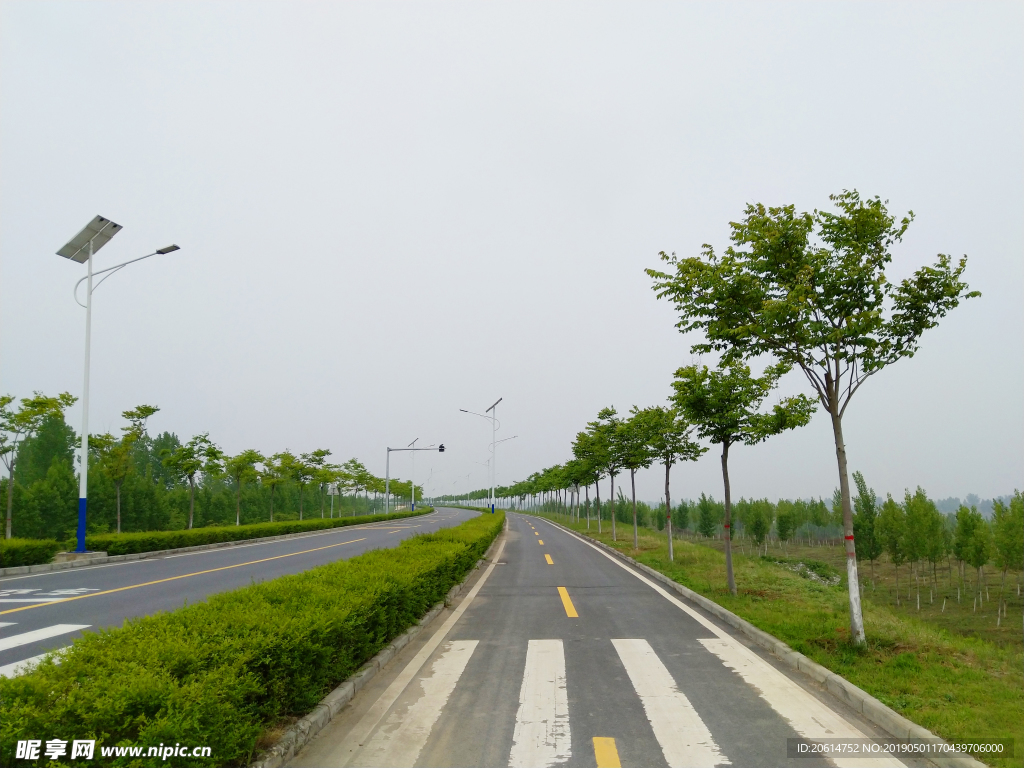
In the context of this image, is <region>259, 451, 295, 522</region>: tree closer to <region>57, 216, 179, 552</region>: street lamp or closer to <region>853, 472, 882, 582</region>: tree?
<region>57, 216, 179, 552</region>: street lamp

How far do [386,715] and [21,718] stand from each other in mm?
2963

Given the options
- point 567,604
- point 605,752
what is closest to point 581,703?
point 605,752

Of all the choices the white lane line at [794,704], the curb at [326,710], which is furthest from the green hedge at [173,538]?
the white lane line at [794,704]

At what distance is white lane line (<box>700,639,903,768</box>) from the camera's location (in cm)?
467

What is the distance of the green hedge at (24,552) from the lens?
1615 cm

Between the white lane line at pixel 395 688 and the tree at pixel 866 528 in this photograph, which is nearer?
the white lane line at pixel 395 688

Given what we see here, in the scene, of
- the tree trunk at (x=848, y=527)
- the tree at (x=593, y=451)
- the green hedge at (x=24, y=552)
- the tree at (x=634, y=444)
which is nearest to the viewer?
the tree trunk at (x=848, y=527)

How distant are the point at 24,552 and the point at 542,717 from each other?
17663 millimetres

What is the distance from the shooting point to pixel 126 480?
48688 mm

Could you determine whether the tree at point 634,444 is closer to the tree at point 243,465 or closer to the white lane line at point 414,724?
the white lane line at point 414,724

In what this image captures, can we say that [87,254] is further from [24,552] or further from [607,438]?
[607,438]

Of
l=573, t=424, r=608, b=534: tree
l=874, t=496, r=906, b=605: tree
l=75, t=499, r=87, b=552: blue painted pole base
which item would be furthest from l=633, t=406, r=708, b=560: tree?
l=874, t=496, r=906, b=605: tree

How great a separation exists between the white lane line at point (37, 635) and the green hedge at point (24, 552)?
997 centimetres

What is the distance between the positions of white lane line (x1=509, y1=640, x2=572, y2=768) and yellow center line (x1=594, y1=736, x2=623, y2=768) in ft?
0.71
